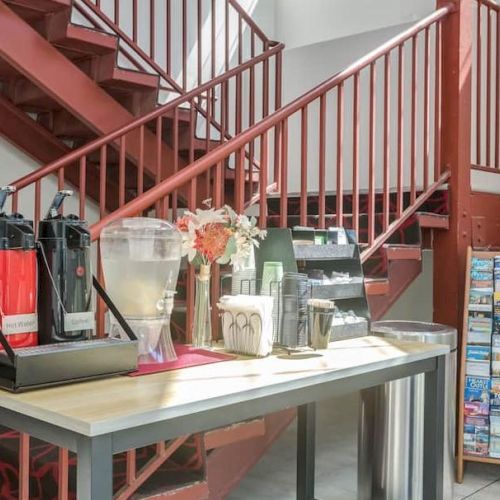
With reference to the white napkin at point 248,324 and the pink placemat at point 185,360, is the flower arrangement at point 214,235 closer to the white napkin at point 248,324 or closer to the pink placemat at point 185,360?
the white napkin at point 248,324

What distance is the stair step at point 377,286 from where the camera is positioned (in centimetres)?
296

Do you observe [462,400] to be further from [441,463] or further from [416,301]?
[416,301]

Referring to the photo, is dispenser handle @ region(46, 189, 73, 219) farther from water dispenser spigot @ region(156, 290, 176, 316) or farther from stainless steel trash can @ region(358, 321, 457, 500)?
stainless steel trash can @ region(358, 321, 457, 500)

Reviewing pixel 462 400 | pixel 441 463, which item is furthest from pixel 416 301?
pixel 441 463

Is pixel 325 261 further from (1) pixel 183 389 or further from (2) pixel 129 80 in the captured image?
(2) pixel 129 80

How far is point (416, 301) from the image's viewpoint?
488cm

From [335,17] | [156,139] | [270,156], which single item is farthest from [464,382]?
[335,17]

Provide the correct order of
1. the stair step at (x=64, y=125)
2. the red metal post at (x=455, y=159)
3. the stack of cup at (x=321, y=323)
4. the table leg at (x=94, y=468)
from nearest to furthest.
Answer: the table leg at (x=94, y=468), the stack of cup at (x=321, y=323), the red metal post at (x=455, y=159), the stair step at (x=64, y=125)

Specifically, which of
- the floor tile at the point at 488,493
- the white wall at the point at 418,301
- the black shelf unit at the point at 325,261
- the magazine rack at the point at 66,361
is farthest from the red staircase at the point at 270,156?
the floor tile at the point at 488,493

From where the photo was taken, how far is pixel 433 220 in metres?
3.36

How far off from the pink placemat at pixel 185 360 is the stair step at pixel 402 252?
1.39m

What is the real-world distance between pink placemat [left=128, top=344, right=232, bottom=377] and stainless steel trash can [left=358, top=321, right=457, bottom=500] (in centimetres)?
105

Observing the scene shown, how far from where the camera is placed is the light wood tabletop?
4.14ft

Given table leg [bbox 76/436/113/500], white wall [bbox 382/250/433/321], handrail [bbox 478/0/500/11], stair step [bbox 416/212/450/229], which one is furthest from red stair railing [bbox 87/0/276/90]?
table leg [bbox 76/436/113/500]
